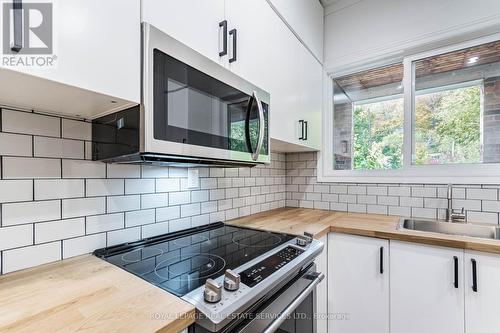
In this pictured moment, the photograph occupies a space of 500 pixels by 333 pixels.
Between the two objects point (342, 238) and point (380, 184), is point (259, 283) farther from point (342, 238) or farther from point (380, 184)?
point (380, 184)

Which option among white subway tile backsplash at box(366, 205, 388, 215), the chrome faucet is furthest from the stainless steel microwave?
the chrome faucet

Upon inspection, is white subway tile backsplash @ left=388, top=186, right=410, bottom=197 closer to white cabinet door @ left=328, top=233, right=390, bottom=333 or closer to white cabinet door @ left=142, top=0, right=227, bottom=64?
white cabinet door @ left=328, top=233, right=390, bottom=333

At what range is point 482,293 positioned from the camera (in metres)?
1.18

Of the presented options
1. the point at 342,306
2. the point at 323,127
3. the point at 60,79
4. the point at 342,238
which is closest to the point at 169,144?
the point at 60,79

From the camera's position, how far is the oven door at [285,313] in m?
0.74

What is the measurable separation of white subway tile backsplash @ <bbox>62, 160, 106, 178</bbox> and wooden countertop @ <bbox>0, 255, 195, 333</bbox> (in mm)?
331

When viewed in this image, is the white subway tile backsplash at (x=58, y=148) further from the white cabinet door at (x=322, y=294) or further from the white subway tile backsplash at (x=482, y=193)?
the white subway tile backsplash at (x=482, y=193)

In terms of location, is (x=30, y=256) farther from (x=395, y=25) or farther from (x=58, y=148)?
(x=395, y=25)

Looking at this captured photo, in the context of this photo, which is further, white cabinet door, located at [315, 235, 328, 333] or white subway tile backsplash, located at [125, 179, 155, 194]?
white cabinet door, located at [315, 235, 328, 333]

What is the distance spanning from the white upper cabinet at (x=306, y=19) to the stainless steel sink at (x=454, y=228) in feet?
A: 4.59

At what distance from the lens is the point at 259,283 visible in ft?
2.59

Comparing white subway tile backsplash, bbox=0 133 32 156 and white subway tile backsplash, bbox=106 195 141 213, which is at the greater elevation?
white subway tile backsplash, bbox=0 133 32 156

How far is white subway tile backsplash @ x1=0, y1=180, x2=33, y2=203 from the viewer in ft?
2.66

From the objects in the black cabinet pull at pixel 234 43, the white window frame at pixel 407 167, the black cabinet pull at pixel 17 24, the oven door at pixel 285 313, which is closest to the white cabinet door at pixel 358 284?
the oven door at pixel 285 313
